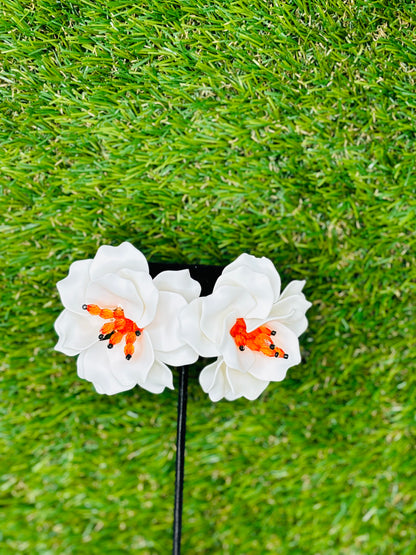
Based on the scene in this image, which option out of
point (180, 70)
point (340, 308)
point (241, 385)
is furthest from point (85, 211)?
point (340, 308)

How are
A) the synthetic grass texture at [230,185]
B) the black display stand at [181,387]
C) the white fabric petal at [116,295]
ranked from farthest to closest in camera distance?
the synthetic grass texture at [230,185] < the black display stand at [181,387] < the white fabric petal at [116,295]

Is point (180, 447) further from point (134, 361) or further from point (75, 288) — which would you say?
point (75, 288)

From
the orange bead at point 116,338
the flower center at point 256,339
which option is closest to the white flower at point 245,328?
the flower center at point 256,339

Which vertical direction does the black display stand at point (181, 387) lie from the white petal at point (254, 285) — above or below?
below

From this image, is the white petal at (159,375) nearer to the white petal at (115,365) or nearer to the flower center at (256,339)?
the white petal at (115,365)

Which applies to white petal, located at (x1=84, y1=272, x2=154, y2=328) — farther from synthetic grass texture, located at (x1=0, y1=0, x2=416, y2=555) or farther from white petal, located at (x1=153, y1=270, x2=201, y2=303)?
synthetic grass texture, located at (x1=0, y1=0, x2=416, y2=555)
